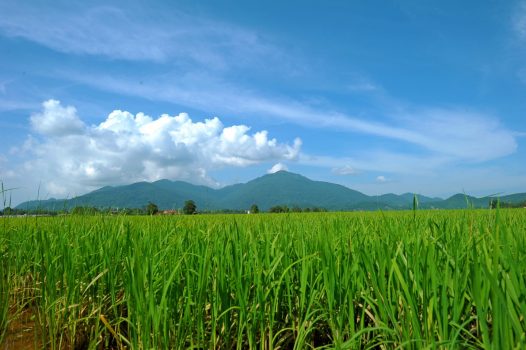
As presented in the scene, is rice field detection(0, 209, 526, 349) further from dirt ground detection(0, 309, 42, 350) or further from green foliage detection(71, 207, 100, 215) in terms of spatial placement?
green foliage detection(71, 207, 100, 215)

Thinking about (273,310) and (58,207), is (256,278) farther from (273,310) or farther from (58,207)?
(58,207)

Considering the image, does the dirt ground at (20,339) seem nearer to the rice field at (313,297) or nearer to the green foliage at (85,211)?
the rice field at (313,297)

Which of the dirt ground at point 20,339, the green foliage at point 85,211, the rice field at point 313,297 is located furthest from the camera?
the green foliage at point 85,211

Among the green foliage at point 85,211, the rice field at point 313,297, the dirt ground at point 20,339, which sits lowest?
the dirt ground at point 20,339

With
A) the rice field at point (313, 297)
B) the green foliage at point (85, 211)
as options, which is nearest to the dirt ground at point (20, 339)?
the rice field at point (313, 297)

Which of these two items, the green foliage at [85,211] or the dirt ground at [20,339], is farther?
the green foliage at [85,211]

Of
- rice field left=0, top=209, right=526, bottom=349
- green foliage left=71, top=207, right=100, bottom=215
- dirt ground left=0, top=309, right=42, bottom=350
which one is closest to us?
rice field left=0, top=209, right=526, bottom=349

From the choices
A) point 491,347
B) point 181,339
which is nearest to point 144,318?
point 181,339

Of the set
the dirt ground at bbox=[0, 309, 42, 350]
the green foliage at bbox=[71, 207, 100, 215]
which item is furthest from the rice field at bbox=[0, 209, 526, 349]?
the green foliage at bbox=[71, 207, 100, 215]

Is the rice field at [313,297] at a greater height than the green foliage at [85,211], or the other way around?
the green foliage at [85,211]

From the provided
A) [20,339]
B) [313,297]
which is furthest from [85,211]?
[313,297]

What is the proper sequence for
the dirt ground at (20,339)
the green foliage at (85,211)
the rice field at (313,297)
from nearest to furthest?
the rice field at (313,297) < the dirt ground at (20,339) < the green foliage at (85,211)

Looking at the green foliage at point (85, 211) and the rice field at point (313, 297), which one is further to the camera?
the green foliage at point (85, 211)

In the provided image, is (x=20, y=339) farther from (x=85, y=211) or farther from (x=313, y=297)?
(x=85, y=211)
